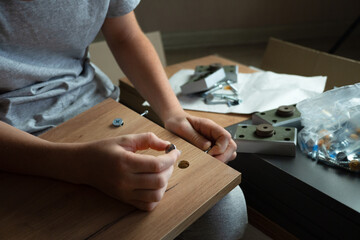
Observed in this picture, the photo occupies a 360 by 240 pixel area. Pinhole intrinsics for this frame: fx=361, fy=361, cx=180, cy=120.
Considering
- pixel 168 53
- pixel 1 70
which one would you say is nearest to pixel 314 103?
pixel 1 70

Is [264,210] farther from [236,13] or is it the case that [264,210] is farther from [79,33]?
[236,13]

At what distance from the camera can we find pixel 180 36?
243 cm

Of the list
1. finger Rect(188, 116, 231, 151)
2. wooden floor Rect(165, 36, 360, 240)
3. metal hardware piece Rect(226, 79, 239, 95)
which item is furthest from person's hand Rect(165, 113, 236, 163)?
wooden floor Rect(165, 36, 360, 240)

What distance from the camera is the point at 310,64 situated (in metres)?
1.19

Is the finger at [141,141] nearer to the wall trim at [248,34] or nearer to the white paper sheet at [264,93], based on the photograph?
the white paper sheet at [264,93]

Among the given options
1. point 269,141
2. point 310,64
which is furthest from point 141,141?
point 310,64

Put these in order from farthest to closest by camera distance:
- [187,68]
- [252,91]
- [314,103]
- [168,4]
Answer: [168,4] < [187,68] < [252,91] < [314,103]

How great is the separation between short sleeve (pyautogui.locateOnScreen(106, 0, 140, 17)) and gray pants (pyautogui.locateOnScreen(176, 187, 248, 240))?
1.49 feet

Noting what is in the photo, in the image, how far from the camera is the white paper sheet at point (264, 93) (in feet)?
3.13

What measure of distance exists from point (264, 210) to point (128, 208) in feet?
1.44

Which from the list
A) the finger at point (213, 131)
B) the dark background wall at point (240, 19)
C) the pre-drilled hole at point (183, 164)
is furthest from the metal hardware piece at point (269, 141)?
the dark background wall at point (240, 19)

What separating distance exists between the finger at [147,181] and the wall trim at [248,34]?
2.04 meters

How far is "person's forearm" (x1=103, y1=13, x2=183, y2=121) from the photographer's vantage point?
0.77m

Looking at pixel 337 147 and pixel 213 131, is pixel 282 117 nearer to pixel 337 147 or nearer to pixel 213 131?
pixel 337 147
